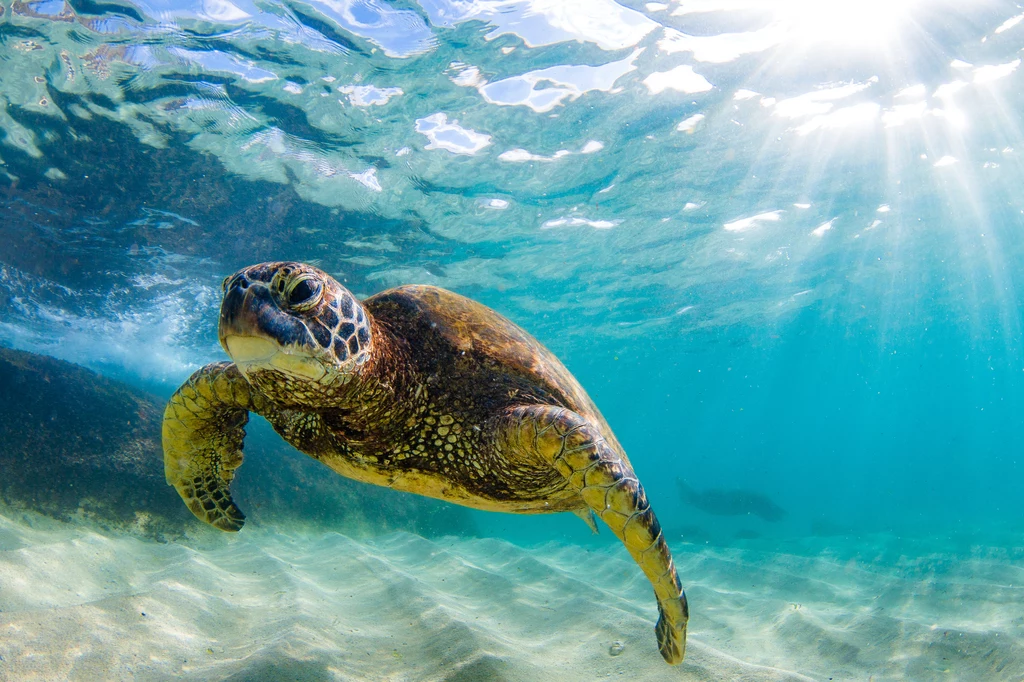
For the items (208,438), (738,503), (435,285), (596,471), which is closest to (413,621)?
(208,438)

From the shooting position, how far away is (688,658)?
4.00 m

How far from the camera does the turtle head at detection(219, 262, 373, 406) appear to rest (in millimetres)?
2246

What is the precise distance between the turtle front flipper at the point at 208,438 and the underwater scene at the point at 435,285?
3 centimetres

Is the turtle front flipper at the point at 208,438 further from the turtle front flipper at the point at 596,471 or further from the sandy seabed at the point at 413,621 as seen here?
the turtle front flipper at the point at 596,471

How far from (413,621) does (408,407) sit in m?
2.90

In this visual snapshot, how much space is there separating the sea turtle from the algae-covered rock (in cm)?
608

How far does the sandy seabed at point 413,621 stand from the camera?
3.42m

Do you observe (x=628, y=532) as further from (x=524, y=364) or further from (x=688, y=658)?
(x=688, y=658)

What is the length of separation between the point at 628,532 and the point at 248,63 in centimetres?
974

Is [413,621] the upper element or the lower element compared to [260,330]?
lower

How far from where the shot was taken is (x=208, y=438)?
160 inches

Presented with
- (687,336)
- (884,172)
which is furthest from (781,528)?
(884,172)

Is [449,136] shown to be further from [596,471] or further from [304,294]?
[596,471]

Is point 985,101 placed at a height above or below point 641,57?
above
